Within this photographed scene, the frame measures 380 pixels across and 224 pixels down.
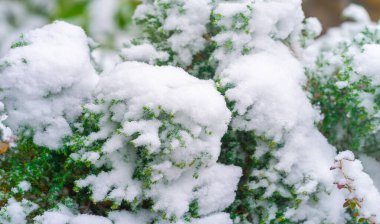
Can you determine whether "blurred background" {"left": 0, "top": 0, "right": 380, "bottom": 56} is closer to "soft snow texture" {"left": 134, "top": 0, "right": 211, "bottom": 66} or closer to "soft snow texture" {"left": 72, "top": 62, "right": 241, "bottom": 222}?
"soft snow texture" {"left": 134, "top": 0, "right": 211, "bottom": 66}

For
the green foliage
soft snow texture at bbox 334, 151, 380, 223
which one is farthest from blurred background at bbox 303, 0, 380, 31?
soft snow texture at bbox 334, 151, 380, 223

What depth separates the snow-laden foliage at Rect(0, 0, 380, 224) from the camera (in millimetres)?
1382

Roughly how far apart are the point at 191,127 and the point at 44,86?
1.62 ft

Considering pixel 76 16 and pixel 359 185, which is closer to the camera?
pixel 359 185

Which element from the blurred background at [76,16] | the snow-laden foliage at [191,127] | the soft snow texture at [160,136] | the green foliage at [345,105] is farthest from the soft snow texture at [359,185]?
the blurred background at [76,16]

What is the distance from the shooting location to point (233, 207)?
1.60 metres

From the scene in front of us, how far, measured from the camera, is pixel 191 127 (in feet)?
4.49

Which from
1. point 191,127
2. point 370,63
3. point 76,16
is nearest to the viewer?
point 191,127

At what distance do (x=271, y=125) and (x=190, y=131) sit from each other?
30 centimetres

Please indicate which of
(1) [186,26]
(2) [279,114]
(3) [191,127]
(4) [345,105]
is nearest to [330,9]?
(4) [345,105]

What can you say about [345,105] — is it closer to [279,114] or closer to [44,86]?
[279,114]

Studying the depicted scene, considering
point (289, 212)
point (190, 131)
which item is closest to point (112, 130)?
point (190, 131)

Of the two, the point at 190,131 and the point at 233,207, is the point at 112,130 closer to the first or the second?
the point at 190,131

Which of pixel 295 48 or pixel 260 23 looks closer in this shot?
pixel 260 23
